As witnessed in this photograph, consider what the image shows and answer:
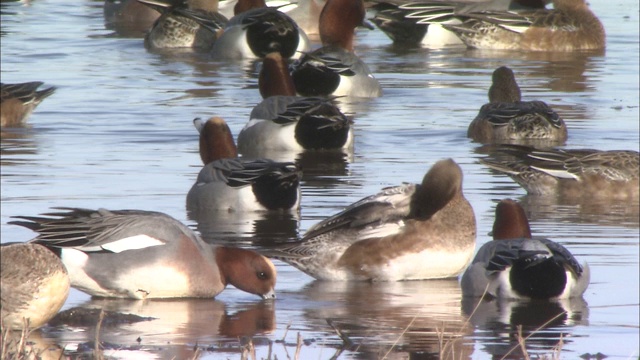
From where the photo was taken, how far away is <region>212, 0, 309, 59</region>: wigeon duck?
65.7 feet

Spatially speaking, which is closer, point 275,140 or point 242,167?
point 242,167

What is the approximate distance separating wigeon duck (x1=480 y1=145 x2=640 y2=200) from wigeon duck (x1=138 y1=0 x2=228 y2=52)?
34.3 ft

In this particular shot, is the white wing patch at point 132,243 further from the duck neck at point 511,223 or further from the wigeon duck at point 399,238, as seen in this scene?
the duck neck at point 511,223

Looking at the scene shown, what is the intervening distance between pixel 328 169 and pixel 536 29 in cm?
987

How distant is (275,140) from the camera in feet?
44.1

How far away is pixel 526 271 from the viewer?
782 cm

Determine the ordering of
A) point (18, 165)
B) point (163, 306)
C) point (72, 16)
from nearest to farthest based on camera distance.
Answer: point (163, 306), point (18, 165), point (72, 16)

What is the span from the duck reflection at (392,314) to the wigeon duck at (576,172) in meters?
3.09

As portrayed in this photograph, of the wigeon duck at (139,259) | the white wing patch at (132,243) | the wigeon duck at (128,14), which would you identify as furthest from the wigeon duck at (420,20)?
the white wing patch at (132,243)

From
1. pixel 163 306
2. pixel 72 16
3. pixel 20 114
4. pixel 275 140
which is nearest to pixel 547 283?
pixel 163 306

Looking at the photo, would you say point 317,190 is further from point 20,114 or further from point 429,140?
point 20,114

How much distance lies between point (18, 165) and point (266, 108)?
8.10 ft

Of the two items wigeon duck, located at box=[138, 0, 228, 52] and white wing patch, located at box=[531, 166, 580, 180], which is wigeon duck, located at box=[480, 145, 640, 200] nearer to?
white wing patch, located at box=[531, 166, 580, 180]

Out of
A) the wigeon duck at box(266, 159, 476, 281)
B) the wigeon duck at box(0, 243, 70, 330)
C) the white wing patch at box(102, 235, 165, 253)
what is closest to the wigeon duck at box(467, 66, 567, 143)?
the wigeon duck at box(266, 159, 476, 281)
